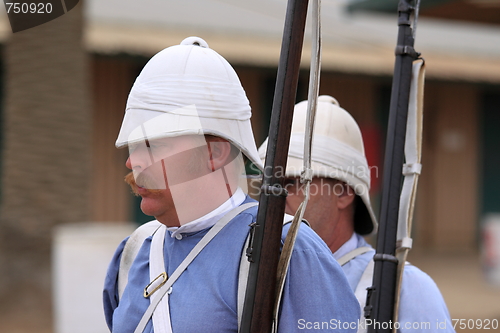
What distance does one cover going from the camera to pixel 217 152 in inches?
65.9

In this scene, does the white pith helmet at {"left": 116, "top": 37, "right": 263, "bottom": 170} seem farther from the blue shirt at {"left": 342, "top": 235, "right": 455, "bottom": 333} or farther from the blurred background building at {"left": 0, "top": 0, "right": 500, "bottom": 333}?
the blurred background building at {"left": 0, "top": 0, "right": 500, "bottom": 333}

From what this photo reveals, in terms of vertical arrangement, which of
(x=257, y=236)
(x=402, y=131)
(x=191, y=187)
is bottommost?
(x=257, y=236)

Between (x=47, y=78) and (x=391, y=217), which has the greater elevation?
(x=47, y=78)

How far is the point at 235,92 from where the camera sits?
65.9 inches

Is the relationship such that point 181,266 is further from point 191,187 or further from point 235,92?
point 235,92

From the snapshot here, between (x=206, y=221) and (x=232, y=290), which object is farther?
(x=206, y=221)

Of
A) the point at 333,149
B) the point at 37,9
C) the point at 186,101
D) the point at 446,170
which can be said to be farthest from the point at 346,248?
the point at 446,170

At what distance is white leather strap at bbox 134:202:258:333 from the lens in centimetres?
162

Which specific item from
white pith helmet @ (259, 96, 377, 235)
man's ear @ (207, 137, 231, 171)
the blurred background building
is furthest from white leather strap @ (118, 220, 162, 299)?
the blurred background building

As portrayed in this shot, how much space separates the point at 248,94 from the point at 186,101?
10089 mm

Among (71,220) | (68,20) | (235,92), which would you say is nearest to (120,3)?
(68,20)

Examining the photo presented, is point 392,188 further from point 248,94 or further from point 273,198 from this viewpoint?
point 248,94

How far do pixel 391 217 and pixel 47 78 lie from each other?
19.4ft

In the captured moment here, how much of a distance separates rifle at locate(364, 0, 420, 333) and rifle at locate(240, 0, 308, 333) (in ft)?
0.93
